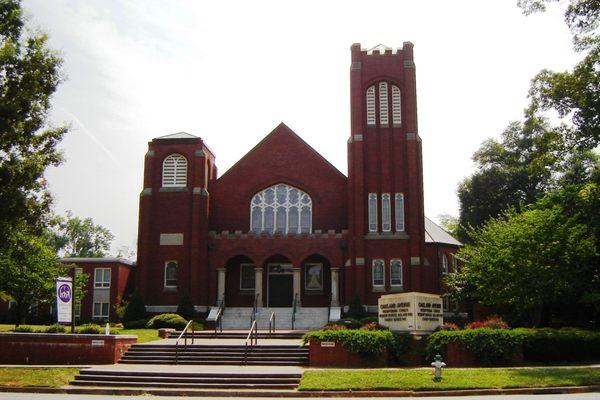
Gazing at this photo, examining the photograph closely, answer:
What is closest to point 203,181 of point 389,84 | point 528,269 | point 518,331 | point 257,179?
point 257,179

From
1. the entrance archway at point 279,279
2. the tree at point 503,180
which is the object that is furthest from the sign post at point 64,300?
the tree at point 503,180

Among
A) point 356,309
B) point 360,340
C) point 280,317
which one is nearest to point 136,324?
point 280,317

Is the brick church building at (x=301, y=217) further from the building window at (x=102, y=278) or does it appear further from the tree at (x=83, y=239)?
the tree at (x=83, y=239)

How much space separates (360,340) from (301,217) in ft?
59.9

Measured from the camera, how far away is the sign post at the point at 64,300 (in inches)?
859

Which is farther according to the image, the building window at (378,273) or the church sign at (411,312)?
the building window at (378,273)

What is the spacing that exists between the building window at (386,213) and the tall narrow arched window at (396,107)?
4466 millimetres

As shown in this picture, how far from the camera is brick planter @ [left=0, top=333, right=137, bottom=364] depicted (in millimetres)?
21312

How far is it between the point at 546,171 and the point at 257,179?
19.4 m

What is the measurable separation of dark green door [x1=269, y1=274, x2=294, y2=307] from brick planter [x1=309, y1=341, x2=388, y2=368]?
16.1 meters

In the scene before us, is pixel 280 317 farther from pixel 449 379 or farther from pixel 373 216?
pixel 449 379

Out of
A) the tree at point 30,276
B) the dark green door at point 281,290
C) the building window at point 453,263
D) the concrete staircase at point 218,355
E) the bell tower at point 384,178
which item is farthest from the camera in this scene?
the building window at point 453,263

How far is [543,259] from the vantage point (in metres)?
27.7

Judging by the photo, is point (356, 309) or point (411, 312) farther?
point (356, 309)
